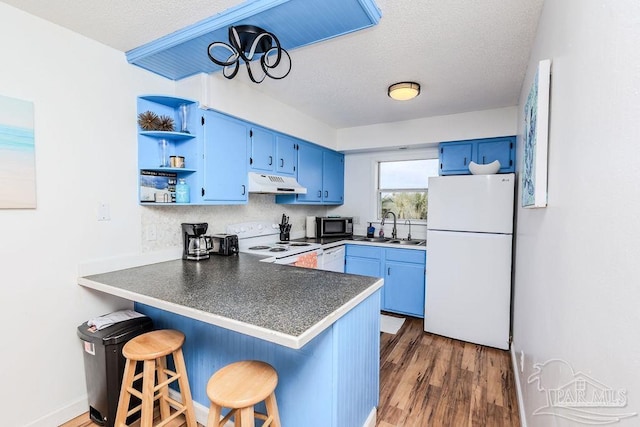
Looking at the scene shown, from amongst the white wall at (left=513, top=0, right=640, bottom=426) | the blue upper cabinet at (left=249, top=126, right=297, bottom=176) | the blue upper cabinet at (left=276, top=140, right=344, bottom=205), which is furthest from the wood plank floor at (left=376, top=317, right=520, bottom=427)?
the blue upper cabinet at (left=249, top=126, right=297, bottom=176)

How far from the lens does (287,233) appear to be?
12.3 ft

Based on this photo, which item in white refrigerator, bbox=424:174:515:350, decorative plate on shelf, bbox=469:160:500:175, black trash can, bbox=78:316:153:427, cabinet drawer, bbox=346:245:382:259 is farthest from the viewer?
cabinet drawer, bbox=346:245:382:259

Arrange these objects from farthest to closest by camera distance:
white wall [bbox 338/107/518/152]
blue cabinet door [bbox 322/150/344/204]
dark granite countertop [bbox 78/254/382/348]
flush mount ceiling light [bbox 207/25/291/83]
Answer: blue cabinet door [bbox 322/150/344/204], white wall [bbox 338/107/518/152], flush mount ceiling light [bbox 207/25/291/83], dark granite countertop [bbox 78/254/382/348]

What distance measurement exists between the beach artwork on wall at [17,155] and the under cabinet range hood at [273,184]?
1.51 meters

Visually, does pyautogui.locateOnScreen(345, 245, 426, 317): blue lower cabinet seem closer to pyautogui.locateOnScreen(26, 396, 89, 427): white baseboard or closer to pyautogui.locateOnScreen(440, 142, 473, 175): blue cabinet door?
pyautogui.locateOnScreen(440, 142, 473, 175): blue cabinet door

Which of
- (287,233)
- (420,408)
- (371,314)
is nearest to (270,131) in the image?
(287,233)

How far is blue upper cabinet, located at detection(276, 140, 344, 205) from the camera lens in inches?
144

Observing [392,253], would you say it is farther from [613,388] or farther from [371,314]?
[613,388]

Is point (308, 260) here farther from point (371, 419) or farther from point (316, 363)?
point (316, 363)

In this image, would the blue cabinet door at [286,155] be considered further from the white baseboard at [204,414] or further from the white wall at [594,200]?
the white wall at [594,200]

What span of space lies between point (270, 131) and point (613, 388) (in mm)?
3026

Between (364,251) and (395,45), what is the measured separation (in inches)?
97.7

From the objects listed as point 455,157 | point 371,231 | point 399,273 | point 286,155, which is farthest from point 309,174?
point 455,157

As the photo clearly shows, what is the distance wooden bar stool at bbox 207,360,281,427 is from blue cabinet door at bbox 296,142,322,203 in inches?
97.4
